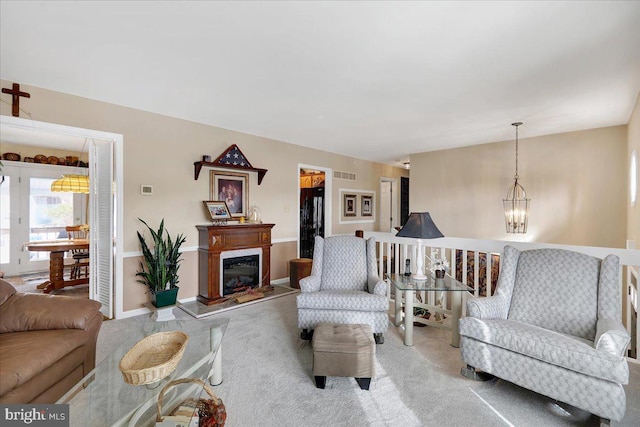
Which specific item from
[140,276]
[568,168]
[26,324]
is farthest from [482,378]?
[568,168]

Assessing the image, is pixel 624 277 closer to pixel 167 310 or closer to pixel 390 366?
pixel 390 366

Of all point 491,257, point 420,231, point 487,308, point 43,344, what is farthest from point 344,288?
point 43,344

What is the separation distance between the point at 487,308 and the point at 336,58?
7.73 feet

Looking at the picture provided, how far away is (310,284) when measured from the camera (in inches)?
118

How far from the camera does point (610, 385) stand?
64.1 inches

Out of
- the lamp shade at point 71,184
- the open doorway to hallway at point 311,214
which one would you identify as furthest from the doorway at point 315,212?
the lamp shade at point 71,184

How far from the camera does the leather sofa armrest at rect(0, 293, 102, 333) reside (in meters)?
1.95

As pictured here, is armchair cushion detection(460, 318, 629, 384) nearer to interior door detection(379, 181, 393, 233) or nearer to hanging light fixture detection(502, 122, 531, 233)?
hanging light fixture detection(502, 122, 531, 233)

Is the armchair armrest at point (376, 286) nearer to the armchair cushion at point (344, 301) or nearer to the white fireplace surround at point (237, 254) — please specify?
the armchair cushion at point (344, 301)

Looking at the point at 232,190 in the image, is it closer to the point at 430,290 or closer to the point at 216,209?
the point at 216,209

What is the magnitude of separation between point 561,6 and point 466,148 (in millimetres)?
4275
